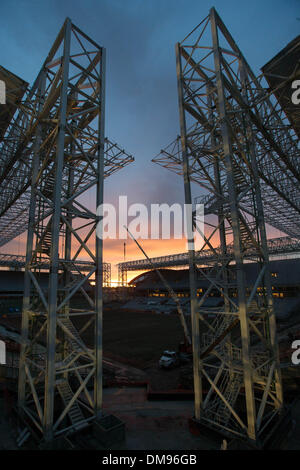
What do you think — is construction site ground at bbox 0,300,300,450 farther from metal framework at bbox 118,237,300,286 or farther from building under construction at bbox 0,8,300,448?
metal framework at bbox 118,237,300,286

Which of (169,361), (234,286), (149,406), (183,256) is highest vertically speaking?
(183,256)

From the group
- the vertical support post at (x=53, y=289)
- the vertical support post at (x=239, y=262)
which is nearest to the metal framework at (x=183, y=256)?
the vertical support post at (x=239, y=262)

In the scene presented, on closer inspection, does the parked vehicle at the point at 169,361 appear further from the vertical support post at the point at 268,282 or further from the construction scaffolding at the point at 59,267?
the vertical support post at the point at 268,282

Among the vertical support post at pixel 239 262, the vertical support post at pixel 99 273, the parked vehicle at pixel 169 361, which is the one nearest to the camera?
the vertical support post at pixel 239 262

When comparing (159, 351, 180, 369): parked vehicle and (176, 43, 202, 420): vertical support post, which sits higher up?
(176, 43, 202, 420): vertical support post

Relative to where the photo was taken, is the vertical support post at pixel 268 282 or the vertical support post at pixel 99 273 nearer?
the vertical support post at pixel 99 273

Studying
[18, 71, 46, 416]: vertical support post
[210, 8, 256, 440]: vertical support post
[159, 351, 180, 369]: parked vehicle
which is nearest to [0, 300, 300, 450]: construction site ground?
[159, 351, 180, 369]: parked vehicle

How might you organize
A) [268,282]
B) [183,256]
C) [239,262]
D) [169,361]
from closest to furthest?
[239,262]
[268,282]
[169,361]
[183,256]

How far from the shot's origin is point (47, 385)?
313 inches

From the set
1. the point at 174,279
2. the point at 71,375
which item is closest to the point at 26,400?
the point at 71,375

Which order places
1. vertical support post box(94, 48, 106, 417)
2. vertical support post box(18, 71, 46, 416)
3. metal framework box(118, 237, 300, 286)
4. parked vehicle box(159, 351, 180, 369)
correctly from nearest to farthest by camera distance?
vertical support post box(94, 48, 106, 417), vertical support post box(18, 71, 46, 416), parked vehicle box(159, 351, 180, 369), metal framework box(118, 237, 300, 286)

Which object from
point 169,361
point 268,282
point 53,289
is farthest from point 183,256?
point 53,289

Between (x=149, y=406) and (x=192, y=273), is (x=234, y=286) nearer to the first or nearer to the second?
(x=192, y=273)
